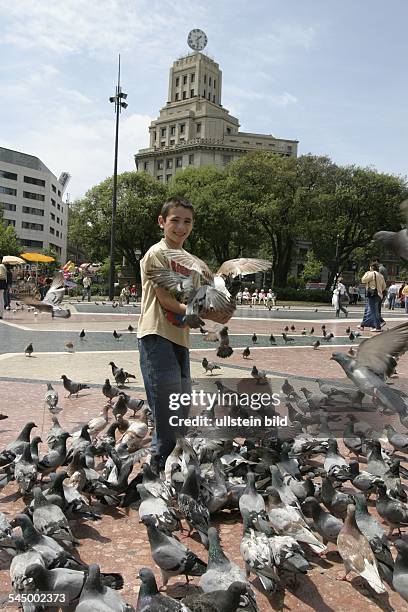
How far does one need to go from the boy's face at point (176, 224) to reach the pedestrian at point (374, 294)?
12.5 m

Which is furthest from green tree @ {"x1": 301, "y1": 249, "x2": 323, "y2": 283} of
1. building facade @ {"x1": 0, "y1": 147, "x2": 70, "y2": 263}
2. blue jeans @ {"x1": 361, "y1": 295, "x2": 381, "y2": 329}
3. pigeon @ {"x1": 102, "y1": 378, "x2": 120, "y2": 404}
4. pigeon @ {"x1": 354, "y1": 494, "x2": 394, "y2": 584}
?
pigeon @ {"x1": 354, "y1": 494, "x2": 394, "y2": 584}

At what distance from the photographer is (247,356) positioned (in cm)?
1044

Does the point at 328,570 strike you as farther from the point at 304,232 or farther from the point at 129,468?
the point at 304,232

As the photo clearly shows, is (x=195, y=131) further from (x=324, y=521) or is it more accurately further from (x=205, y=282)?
(x=324, y=521)

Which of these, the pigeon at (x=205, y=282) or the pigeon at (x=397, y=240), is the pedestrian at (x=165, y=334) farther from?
the pigeon at (x=397, y=240)

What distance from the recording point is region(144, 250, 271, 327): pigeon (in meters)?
3.35

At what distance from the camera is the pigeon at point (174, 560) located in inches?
104

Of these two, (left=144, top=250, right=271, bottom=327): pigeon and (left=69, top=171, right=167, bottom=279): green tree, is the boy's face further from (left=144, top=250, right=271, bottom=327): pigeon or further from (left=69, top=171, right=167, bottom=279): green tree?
(left=69, top=171, right=167, bottom=279): green tree

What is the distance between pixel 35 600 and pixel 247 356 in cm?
825

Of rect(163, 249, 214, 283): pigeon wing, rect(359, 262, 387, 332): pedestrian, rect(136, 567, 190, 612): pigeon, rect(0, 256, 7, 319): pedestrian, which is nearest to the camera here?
rect(136, 567, 190, 612): pigeon

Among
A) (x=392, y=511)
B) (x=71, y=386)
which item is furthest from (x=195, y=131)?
(x=392, y=511)

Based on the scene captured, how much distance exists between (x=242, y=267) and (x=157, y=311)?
0.70 metres

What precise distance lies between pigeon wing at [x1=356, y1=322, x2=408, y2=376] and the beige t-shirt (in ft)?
4.09

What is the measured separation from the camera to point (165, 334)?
381 cm
